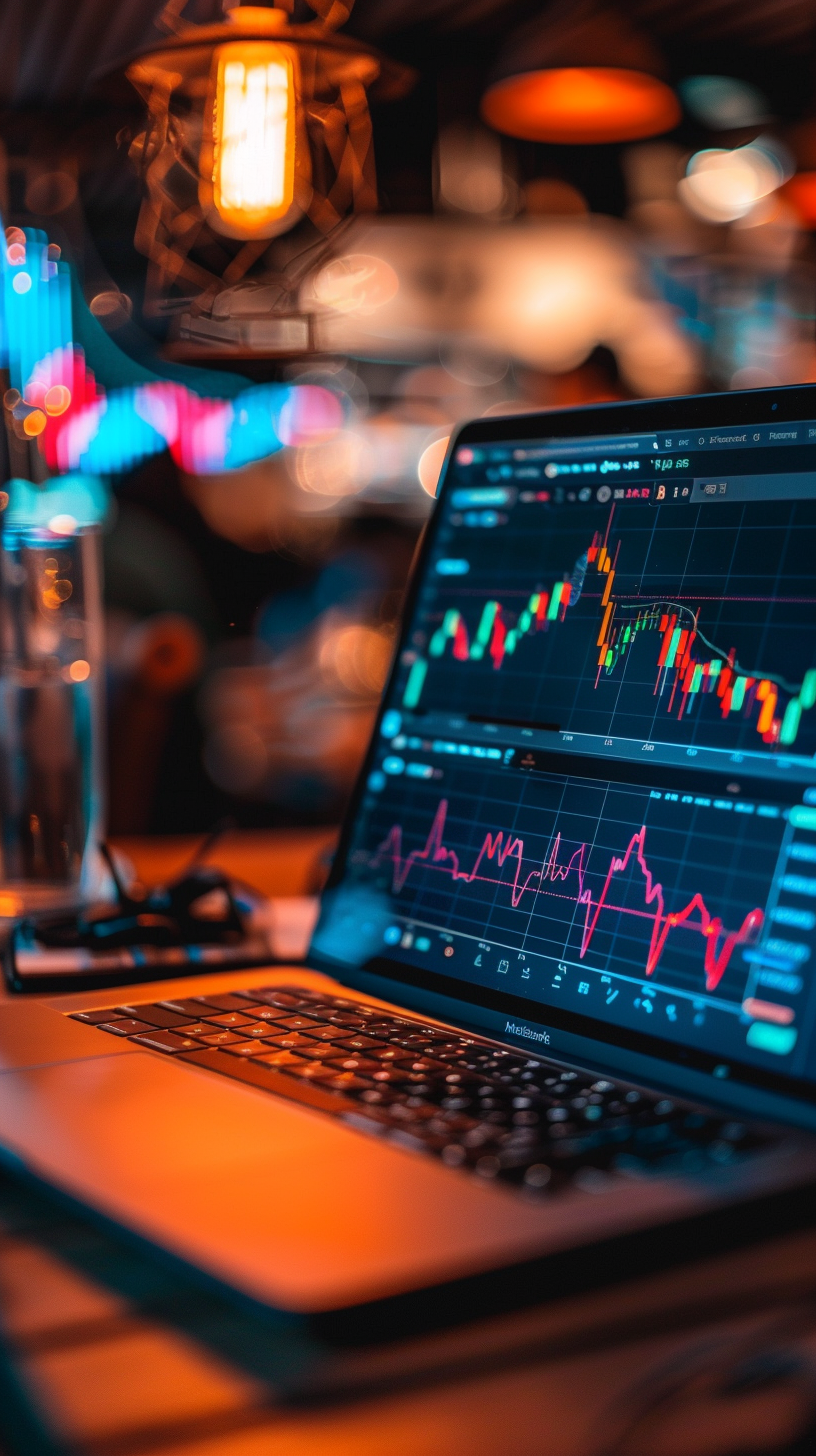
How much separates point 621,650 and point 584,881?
128 millimetres

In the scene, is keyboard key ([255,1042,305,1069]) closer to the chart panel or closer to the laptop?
the laptop

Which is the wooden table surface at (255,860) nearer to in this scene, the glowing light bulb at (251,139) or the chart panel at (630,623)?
the chart panel at (630,623)

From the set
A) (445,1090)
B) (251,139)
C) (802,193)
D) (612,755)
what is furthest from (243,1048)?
(802,193)

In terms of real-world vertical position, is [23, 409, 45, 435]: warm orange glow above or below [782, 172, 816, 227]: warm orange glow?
below

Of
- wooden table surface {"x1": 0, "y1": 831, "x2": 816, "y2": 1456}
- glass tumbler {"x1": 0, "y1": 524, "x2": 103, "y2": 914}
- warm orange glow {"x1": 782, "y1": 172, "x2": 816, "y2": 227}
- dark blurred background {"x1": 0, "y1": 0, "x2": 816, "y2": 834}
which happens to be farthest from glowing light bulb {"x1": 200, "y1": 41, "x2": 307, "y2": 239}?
warm orange glow {"x1": 782, "y1": 172, "x2": 816, "y2": 227}

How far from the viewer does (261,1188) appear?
1.59ft

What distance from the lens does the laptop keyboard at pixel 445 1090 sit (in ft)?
1.65

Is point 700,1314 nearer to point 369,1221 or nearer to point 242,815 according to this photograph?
point 369,1221

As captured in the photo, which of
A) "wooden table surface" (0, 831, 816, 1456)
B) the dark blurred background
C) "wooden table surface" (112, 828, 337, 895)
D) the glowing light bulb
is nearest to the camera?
"wooden table surface" (0, 831, 816, 1456)

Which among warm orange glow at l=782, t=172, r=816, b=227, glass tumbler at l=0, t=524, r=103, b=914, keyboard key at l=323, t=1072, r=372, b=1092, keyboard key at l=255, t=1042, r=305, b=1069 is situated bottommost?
keyboard key at l=255, t=1042, r=305, b=1069

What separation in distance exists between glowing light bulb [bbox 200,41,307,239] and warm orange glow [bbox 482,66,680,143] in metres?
1.10

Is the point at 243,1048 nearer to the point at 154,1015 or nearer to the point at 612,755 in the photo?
the point at 154,1015

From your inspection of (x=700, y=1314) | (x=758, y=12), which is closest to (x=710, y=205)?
(x=758, y=12)

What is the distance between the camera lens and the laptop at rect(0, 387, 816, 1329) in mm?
467
